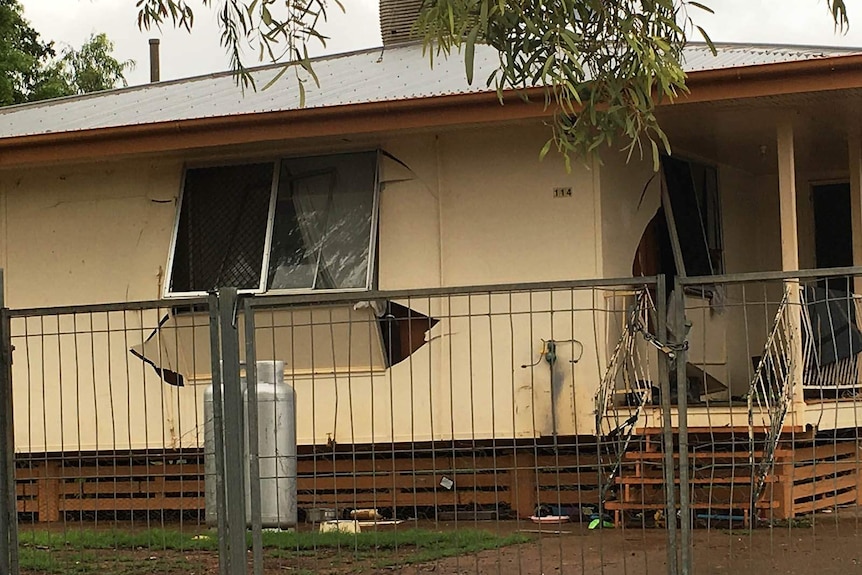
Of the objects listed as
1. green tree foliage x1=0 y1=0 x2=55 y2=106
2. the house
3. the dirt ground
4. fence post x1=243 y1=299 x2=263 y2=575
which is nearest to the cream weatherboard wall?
the house

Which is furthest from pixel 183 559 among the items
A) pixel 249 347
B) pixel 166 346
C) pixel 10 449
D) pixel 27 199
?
pixel 27 199

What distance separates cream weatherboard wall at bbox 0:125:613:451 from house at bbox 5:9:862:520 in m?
0.02

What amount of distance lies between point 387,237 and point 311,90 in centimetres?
205

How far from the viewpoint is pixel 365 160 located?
429 inches

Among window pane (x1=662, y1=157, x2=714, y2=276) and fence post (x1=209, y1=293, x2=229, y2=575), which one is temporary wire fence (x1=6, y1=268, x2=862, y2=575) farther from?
window pane (x1=662, y1=157, x2=714, y2=276)

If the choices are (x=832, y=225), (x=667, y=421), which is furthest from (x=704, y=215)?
(x=667, y=421)

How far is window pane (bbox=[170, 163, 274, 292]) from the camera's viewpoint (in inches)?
437

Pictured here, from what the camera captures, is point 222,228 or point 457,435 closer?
point 457,435

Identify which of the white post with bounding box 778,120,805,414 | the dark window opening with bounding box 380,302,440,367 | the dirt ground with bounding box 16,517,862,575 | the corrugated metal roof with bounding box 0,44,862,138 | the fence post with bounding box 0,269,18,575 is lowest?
the dirt ground with bounding box 16,517,862,575

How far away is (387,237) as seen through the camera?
10.8 meters

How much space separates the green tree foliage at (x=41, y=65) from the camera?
1209 inches

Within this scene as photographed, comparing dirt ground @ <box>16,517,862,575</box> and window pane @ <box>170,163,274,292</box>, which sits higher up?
window pane @ <box>170,163,274,292</box>

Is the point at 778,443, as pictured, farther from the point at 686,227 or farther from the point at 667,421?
the point at 667,421

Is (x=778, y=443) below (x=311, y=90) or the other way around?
below
